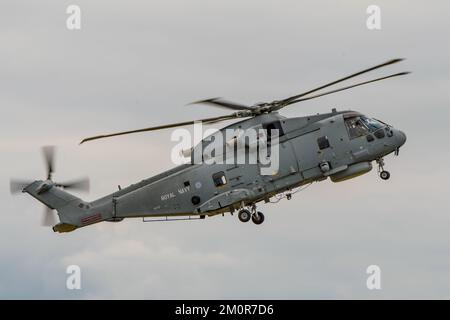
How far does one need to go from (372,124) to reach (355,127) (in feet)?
3.32

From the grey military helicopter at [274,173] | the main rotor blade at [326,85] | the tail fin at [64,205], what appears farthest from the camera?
the tail fin at [64,205]

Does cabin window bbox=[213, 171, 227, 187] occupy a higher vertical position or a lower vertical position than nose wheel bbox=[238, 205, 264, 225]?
higher

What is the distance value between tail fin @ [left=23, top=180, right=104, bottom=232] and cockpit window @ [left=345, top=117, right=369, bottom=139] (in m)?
14.4

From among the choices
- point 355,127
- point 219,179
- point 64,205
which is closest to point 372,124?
point 355,127

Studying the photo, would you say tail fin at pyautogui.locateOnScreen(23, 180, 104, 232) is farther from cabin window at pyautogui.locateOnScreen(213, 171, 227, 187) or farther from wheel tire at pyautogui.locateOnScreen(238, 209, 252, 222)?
wheel tire at pyautogui.locateOnScreen(238, 209, 252, 222)

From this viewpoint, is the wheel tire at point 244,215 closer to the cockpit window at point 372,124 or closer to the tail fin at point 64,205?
the tail fin at point 64,205

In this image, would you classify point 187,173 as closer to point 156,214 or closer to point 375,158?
point 156,214

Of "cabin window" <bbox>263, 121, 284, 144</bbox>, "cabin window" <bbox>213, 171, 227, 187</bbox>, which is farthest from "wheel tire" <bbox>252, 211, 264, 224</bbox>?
"cabin window" <bbox>263, 121, 284, 144</bbox>

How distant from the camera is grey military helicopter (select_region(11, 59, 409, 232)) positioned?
149 ft

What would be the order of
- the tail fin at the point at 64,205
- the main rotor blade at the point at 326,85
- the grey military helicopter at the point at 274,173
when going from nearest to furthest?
the main rotor blade at the point at 326,85
the grey military helicopter at the point at 274,173
the tail fin at the point at 64,205

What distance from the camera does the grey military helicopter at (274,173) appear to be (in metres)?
45.5

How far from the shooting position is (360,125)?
1818 inches

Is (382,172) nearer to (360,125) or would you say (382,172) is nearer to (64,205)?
(360,125)

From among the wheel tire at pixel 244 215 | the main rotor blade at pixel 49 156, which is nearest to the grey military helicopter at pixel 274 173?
the wheel tire at pixel 244 215
